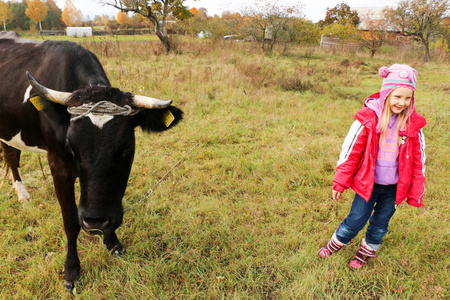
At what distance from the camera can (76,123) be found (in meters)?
1.90

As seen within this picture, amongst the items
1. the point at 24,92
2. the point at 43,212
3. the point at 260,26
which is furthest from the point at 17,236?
the point at 260,26

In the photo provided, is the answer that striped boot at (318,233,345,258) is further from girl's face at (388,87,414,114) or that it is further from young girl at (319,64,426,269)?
girl's face at (388,87,414,114)

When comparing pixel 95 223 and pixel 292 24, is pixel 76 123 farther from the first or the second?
pixel 292 24

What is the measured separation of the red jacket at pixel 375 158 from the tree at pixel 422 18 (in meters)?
22.7

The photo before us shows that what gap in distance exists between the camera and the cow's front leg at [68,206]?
91.0 inches

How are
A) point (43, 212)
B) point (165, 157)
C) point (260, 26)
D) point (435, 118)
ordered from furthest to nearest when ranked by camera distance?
point (260, 26) < point (435, 118) < point (165, 157) < point (43, 212)

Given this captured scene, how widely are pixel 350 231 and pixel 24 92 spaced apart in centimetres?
328

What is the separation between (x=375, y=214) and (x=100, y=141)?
2.29 meters

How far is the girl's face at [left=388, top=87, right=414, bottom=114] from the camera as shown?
1.96 metres

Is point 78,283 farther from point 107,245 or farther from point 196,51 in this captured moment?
point 196,51

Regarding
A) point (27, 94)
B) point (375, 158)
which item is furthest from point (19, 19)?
point (375, 158)

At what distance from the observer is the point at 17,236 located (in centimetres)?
278

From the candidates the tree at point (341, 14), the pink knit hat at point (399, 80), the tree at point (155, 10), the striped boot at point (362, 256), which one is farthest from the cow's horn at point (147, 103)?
the tree at point (341, 14)

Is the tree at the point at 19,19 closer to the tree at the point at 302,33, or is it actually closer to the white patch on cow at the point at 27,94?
the tree at the point at 302,33
